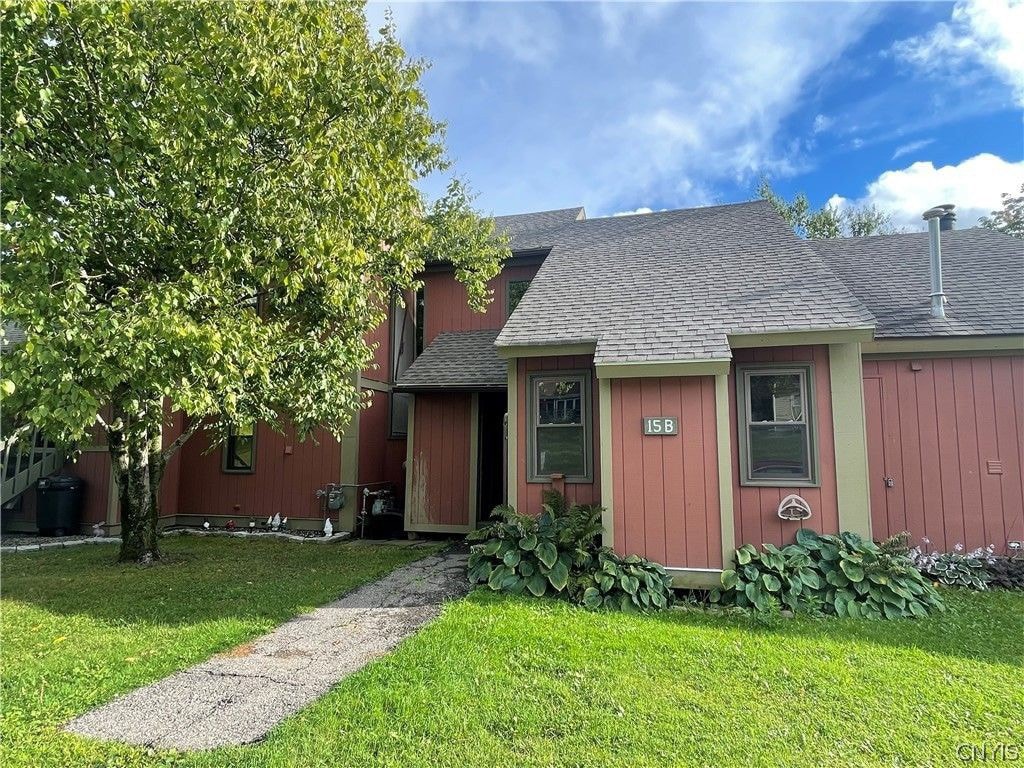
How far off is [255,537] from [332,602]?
171 inches

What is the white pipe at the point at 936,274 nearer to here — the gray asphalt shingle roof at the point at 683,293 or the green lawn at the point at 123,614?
the gray asphalt shingle roof at the point at 683,293

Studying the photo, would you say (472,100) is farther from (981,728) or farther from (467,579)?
(981,728)

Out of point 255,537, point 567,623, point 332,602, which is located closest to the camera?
point 567,623

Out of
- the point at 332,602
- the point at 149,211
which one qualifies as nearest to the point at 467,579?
the point at 332,602

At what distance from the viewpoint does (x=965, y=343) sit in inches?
236

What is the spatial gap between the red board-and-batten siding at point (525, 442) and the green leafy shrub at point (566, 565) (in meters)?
0.37

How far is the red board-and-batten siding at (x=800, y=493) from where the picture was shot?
5.08 metres

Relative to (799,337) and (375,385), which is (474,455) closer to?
(375,385)

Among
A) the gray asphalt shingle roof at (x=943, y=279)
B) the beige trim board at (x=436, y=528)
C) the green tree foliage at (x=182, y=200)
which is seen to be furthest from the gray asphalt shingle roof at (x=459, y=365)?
the gray asphalt shingle roof at (x=943, y=279)

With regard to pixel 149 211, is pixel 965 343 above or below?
below

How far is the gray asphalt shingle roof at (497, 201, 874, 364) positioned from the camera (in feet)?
17.6

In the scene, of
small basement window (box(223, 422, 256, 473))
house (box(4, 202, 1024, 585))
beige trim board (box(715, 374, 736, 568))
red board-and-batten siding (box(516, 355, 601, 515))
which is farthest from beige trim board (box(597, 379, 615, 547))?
small basement window (box(223, 422, 256, 473))

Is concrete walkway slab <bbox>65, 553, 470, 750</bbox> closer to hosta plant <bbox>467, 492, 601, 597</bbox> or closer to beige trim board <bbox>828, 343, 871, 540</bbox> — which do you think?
hosta plant <bbox>467, 492, 601, 597</bbox>

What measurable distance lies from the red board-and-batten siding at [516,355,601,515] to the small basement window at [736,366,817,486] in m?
1.57
